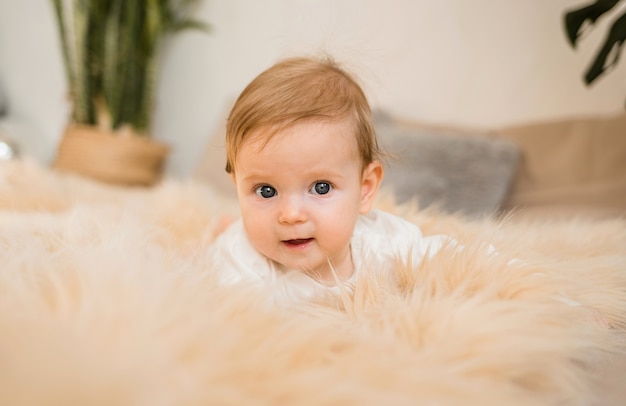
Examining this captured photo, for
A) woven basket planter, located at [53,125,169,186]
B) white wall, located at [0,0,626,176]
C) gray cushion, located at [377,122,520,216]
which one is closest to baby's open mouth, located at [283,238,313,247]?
white wall, located at [0,0,626,176]

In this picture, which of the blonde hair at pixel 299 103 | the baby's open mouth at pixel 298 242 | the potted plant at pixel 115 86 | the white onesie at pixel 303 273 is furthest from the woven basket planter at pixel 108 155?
the baby's open mouth at pixel 298 242

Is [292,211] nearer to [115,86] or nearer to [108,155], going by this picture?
[108,155]

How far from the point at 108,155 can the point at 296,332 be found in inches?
→ 80.7

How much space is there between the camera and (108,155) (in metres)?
2.39

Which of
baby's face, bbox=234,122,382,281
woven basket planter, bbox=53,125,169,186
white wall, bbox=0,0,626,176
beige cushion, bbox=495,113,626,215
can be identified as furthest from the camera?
woven basket planter, bbox=53,125,169,186

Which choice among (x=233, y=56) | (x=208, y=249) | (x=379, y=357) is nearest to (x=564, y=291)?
(x=379, y=357)

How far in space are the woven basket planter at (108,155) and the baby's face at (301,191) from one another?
167 cm

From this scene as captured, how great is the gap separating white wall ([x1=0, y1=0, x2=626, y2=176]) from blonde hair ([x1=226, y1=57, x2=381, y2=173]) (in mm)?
325

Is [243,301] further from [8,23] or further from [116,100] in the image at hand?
[8,23]

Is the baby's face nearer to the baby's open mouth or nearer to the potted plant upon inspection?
the baby's open mouth

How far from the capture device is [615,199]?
151 cm

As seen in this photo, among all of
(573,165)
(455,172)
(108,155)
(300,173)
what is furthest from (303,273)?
(108,155)

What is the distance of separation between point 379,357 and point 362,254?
410 mm

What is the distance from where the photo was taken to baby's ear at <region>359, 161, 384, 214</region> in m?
0.92
